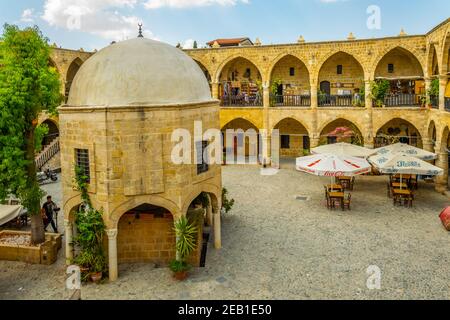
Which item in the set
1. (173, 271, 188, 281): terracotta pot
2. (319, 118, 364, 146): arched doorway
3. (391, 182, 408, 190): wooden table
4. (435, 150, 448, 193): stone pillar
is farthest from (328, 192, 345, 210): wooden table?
(173, 271, 188, 281): terracotta pot

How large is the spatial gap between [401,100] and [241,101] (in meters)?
10.0

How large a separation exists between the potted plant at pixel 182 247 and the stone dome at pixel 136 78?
10.8 feet

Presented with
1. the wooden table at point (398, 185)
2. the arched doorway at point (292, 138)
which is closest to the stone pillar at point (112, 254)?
the wooden table at point (398, 185)

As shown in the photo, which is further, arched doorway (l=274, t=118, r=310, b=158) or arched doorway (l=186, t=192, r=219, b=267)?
arched doorway (l=274, t=118, r=310, b=158)

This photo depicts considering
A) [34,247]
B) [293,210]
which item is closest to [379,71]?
[293,210]

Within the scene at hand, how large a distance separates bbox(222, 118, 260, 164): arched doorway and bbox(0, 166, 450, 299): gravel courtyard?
40.7ft

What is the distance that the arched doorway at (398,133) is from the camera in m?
24.8

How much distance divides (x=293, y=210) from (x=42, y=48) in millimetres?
10928

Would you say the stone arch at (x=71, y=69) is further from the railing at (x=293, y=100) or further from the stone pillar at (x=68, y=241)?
the stone pillar at (x=68, y=241)

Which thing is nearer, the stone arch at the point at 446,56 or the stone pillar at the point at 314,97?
the stone arch at the point at 446,56

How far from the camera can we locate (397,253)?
472 inches

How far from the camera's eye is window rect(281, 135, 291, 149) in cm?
2934

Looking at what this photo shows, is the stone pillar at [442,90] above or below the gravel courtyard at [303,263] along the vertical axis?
above

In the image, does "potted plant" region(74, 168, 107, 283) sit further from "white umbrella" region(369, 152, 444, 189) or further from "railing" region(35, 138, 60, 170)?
"railing" region(35, 138, 60, 170)
